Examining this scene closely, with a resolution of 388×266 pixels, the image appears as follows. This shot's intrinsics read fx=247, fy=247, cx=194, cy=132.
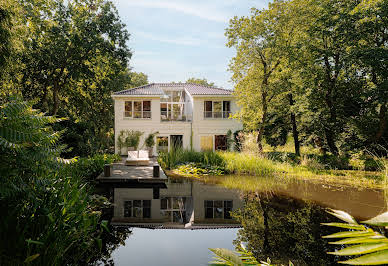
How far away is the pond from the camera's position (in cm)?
416

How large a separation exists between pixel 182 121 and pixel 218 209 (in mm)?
14437

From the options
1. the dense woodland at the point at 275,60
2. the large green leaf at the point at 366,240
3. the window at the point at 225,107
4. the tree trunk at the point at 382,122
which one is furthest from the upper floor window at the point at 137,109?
the large green leaf at the point at 366,240

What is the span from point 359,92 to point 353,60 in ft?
6.52

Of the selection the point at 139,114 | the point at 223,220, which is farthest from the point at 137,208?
the point at 139,114

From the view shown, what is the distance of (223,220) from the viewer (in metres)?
5.78

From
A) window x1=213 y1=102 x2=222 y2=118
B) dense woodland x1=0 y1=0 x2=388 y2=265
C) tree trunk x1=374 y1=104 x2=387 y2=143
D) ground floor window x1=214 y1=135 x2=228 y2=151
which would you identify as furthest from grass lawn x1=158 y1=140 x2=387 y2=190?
window x1=213 y1=102 x2=222 y2=118

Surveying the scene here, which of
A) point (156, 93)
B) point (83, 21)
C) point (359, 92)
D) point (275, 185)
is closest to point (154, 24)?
point (83, 21)

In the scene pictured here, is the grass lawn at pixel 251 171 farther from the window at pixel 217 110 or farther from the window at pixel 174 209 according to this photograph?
the window at pixel 217 110

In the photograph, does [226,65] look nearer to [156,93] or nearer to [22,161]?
[156,93]

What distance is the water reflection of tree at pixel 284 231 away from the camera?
3.98 m

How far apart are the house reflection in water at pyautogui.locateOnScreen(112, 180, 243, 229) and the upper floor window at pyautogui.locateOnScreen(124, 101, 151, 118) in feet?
38.3

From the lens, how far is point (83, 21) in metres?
13.6

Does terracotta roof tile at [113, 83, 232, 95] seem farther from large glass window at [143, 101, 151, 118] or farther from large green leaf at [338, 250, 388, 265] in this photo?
large green leaf at [338, 250, 388, 265]

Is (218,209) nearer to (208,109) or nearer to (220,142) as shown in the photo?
(220,142)
